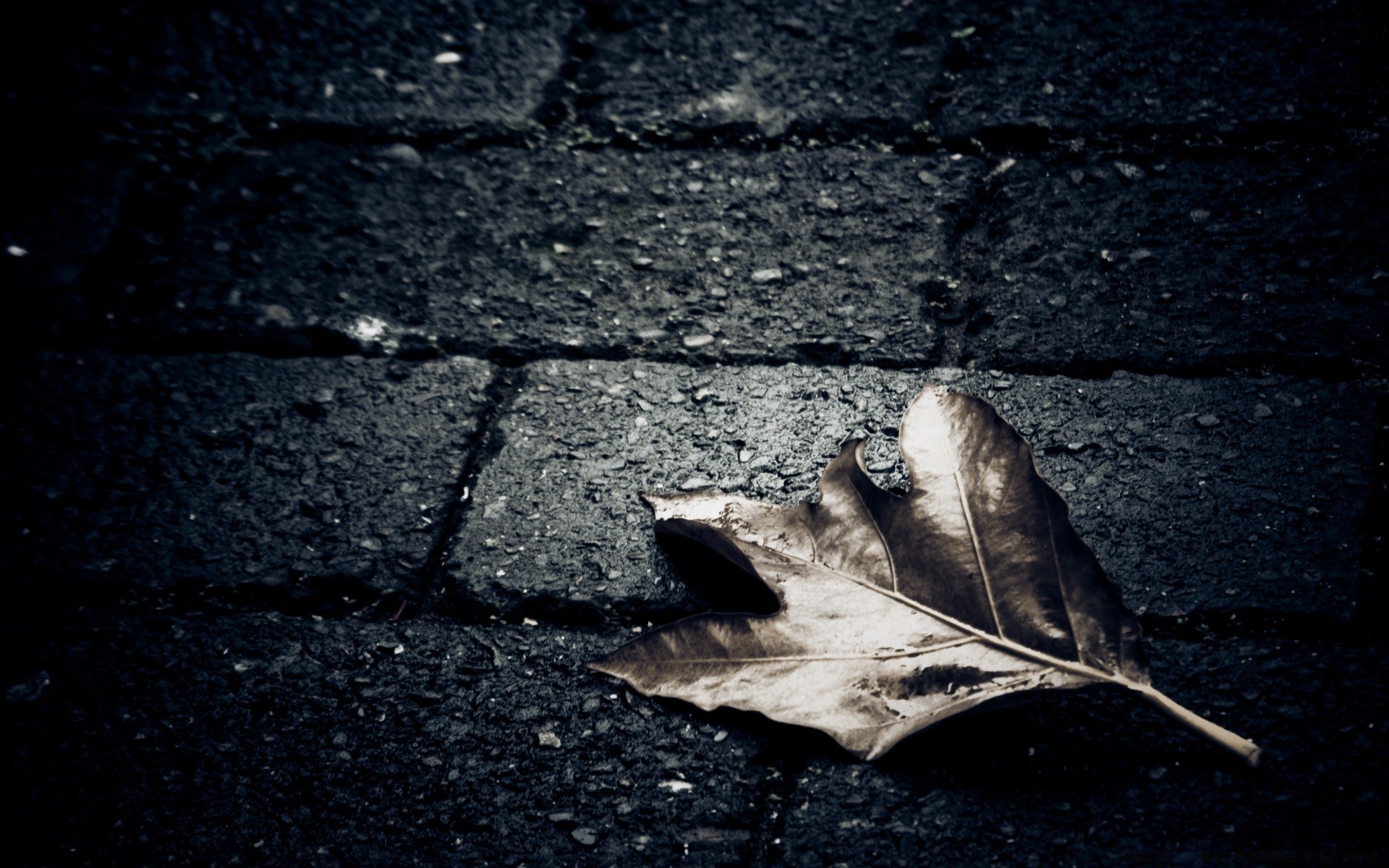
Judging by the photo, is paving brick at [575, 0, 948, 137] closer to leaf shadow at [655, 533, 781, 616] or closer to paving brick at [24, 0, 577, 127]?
paving brick at [24, 0, 577, 127]

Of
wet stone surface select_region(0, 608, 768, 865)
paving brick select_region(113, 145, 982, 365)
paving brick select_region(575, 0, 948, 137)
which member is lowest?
wet stone surface select_region(0, 608, 768, 865)

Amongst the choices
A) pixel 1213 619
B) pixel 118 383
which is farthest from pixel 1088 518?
pixel 118 383

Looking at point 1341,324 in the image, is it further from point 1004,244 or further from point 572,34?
point 572,34

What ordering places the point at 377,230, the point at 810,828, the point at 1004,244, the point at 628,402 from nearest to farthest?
the point at 810,828
the point at 628,402
the point at 1004,244
the point at 377,230

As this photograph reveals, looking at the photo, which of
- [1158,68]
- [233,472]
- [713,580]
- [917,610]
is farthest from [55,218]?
[1158,68]

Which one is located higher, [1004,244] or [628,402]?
[1004,244]

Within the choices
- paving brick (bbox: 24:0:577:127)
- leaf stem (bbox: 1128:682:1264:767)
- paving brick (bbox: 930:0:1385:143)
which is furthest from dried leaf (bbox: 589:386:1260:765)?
paving brick (bbox: 24:0:577:127)

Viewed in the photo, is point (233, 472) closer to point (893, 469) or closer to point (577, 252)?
point (577, 252)
